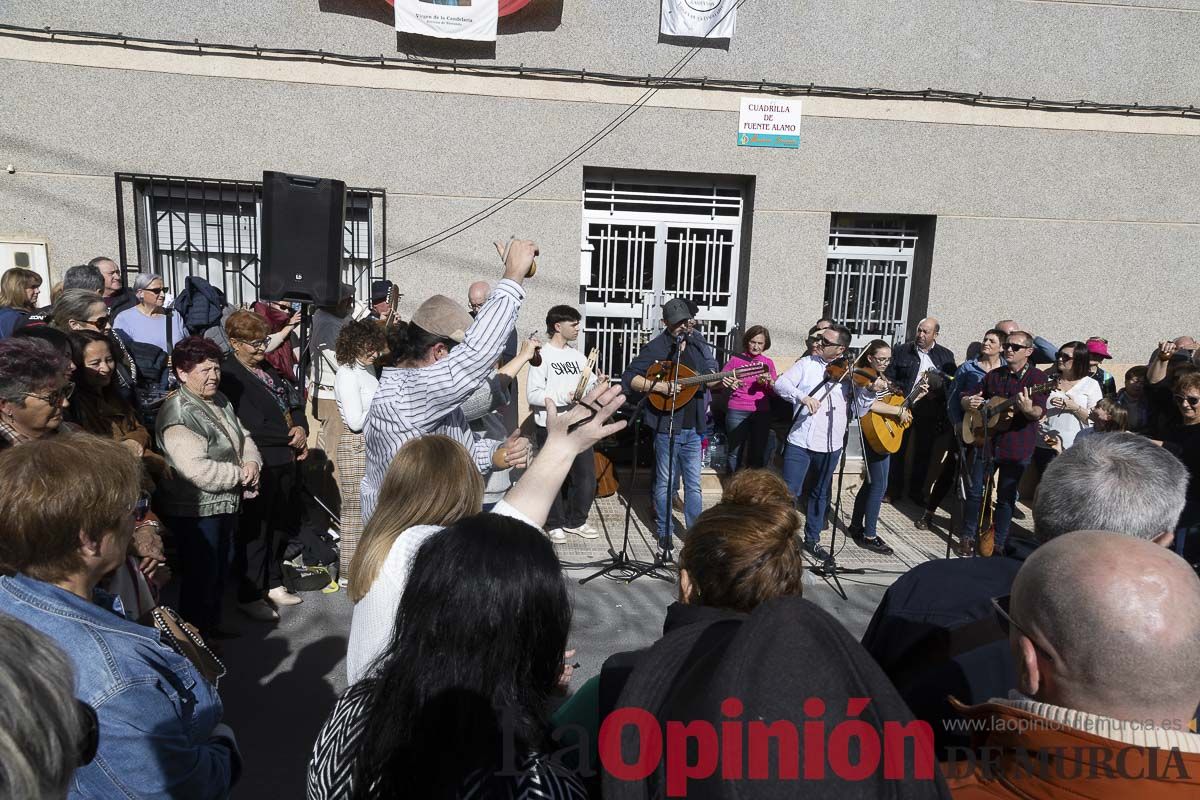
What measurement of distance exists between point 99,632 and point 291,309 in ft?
17.3

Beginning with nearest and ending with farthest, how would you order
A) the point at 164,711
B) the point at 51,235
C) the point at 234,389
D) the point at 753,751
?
the point at 753,751
the point at 164,711
the point at 234,389
the point at 51,235

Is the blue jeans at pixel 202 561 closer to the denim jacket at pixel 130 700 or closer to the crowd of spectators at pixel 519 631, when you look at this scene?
the crowd of spectators at pixel 519 631

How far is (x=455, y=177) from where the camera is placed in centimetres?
738

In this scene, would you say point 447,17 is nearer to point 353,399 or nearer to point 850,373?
point 353,399

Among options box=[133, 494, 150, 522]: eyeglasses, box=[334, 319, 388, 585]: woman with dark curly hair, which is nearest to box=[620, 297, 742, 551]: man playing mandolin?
box=[334, 319, 388, 585]: woman with dark curly hair

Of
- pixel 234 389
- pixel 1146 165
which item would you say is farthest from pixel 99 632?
pixel 1146 165

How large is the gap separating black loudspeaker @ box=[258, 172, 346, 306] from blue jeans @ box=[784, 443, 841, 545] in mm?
3716

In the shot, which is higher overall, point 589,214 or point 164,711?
point 589,214

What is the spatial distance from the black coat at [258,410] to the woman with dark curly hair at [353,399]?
1.47ft

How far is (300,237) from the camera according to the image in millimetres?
5285

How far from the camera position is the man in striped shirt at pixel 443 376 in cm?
279

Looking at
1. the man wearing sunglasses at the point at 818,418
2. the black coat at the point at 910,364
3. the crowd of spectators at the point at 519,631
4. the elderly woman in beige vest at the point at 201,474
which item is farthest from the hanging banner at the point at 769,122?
the elderly woman in beige vest at the point at 201,474

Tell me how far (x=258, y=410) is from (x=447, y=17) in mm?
4536

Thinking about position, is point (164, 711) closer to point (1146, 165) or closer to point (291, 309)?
point (291, 309)
